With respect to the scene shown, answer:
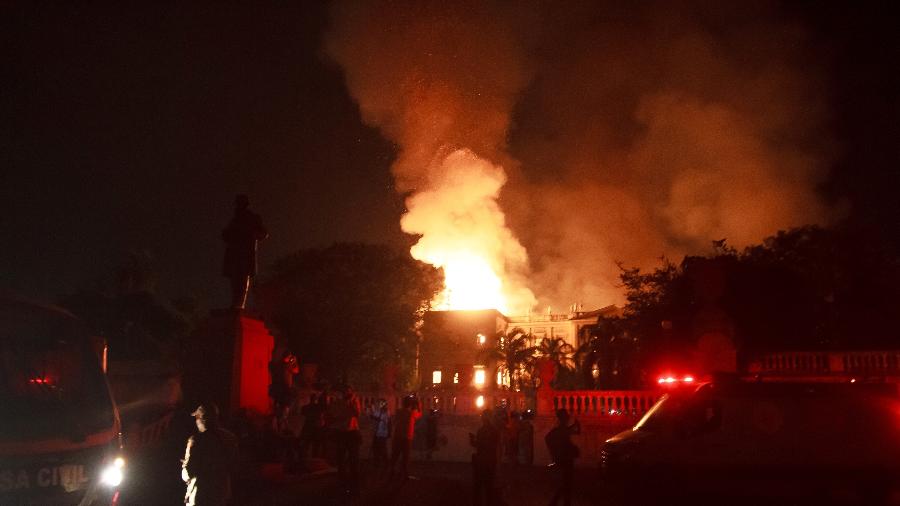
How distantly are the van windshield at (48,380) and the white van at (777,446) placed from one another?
15.5ft

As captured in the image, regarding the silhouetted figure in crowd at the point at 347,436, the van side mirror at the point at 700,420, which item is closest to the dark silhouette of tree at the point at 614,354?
the silhouetted figure in crowd at the point at 347,436

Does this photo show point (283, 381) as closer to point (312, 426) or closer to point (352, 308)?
point (312, 426)

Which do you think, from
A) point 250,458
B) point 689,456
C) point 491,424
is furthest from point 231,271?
point 689,456

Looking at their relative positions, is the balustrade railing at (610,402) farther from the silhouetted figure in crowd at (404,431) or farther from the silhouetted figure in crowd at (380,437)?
the silhouetted figure in crowd at (404,431)

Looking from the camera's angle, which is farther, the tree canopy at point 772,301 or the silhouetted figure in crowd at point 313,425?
the tree canopy at point 772,301

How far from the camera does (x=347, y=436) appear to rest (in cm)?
1255

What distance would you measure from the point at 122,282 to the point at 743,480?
105 feet

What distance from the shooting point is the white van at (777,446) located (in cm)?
592

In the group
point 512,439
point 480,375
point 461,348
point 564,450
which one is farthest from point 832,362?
point 480,375

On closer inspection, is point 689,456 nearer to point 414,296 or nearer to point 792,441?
point 792,441

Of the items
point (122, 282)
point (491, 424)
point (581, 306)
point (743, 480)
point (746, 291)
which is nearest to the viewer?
point (743, 480)

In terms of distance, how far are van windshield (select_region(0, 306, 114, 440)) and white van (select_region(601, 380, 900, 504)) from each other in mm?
4712

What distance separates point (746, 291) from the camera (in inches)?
1096

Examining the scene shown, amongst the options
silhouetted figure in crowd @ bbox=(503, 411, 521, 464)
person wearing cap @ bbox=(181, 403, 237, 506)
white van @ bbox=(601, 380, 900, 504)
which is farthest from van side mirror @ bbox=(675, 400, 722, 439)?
silhouetted figure in crowd @ bbox=(503, 411, 521, 464)
